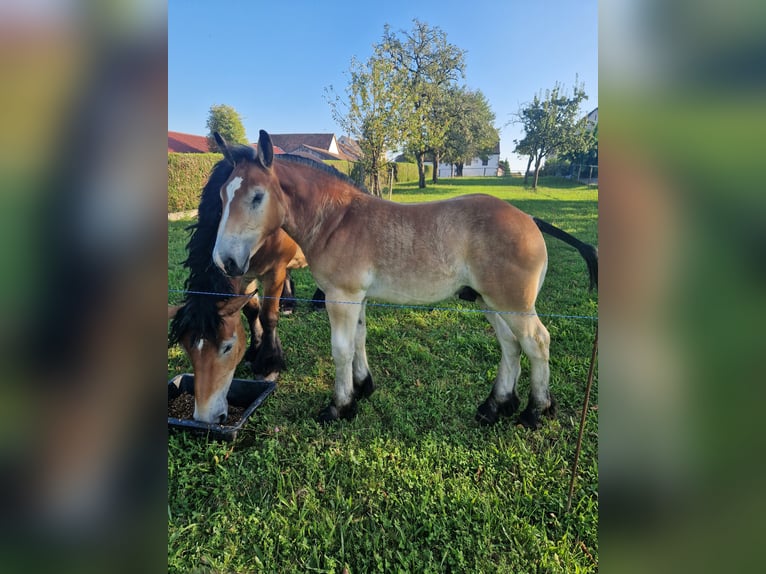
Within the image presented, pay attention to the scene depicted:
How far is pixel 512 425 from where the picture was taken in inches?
118

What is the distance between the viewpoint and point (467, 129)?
417 centimetres

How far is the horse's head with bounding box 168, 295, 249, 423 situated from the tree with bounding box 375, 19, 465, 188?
7.97 ft

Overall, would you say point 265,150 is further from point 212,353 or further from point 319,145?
point 319,145

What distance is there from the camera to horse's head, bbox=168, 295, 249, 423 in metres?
2.78

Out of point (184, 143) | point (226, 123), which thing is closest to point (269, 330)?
point (226, 123)

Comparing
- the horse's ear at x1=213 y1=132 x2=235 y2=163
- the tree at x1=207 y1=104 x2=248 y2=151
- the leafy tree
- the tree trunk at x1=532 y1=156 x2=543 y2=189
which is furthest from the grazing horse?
the tree trunk at x1=532 y1=156 x2=543 y2=189

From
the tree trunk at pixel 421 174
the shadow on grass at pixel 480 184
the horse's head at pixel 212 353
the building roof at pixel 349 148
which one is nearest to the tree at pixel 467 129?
the tree trunk at pixel 421 174

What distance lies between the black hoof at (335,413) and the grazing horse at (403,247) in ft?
1.09

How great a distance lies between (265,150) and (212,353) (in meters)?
1.51

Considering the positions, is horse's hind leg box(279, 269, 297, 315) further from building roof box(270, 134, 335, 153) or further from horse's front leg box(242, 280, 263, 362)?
building roof box(270, 134, 335, 153)
